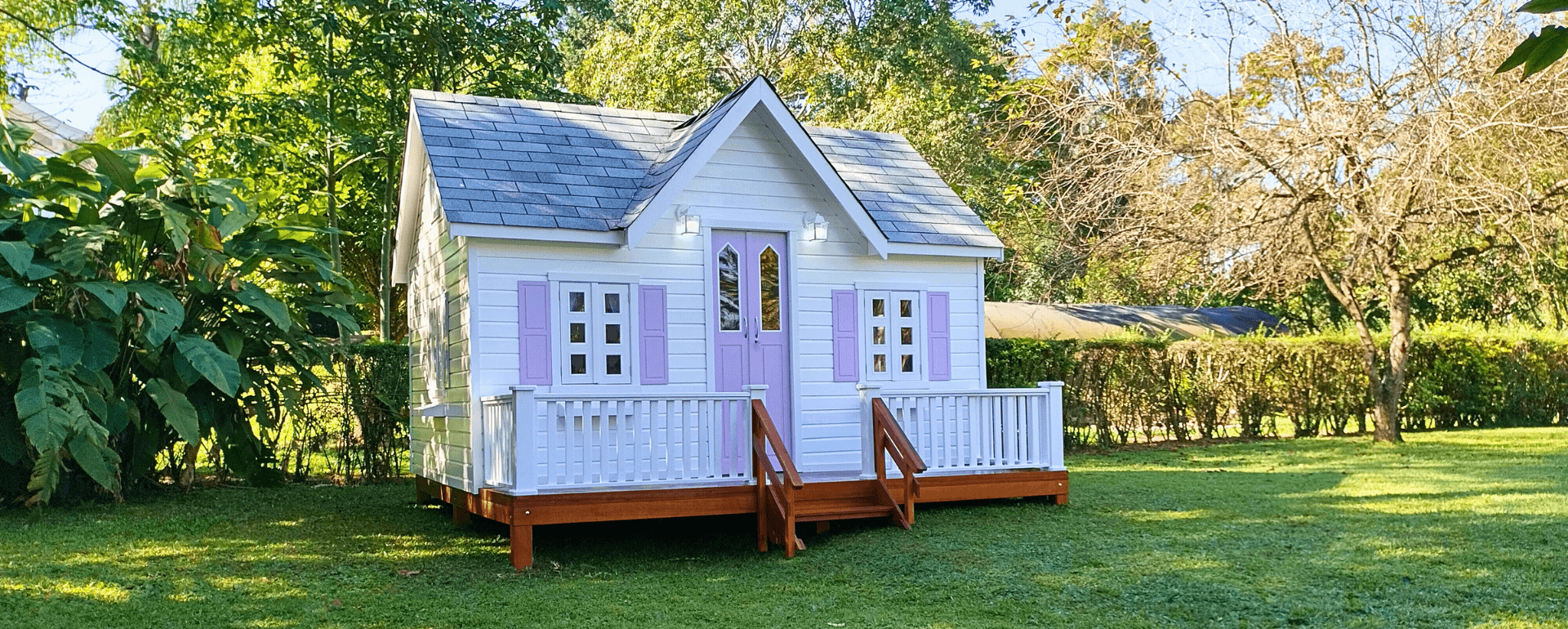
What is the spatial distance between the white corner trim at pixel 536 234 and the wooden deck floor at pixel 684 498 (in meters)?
2.02

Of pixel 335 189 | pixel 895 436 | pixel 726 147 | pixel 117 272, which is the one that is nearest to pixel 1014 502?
pixel 895 436

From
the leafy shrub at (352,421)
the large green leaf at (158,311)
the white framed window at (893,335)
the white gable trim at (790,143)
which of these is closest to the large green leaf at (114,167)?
the large green leaf at (158,311)

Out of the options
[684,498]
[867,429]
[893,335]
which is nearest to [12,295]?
[684,498]

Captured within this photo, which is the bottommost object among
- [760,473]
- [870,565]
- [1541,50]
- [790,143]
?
[870,565]

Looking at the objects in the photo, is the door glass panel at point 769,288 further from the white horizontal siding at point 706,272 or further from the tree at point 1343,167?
the tree at point 1343,167

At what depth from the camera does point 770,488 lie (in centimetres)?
925

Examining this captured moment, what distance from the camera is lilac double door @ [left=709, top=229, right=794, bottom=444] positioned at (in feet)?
34.9

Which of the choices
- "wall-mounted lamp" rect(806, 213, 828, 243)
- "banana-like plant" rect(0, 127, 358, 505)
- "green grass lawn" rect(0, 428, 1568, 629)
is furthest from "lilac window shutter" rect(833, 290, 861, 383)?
"banana-like plant" rect(0, 127, 358, 505)

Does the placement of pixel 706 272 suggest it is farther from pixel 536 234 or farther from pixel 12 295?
pixel 12 295

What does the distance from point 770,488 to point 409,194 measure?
546 cm

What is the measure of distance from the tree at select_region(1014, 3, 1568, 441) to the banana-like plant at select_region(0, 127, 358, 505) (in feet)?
34.0

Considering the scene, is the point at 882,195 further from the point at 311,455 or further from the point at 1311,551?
the point at 311,455

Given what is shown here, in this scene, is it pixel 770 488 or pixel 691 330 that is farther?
pixel 691 330

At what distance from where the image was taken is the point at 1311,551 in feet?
27.1
